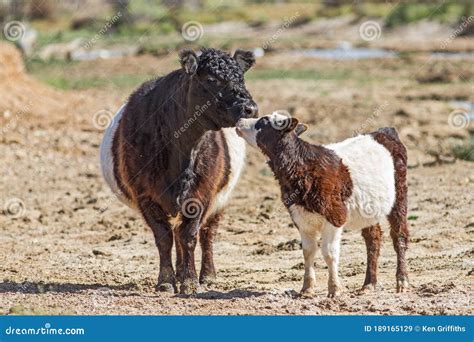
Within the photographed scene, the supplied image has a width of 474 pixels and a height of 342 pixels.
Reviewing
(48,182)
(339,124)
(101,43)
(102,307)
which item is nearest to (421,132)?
(339,124)

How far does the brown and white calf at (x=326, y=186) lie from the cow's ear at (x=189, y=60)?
32.3 inches

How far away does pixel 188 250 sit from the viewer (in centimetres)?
1149

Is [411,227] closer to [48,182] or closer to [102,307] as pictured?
[102,307]

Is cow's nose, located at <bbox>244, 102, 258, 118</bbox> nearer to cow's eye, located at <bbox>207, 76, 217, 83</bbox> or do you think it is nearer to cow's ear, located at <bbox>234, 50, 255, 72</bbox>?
cow's eye, located at <bbox>207, 76, 217, 83</bbox>

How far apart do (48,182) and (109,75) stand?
806 inches

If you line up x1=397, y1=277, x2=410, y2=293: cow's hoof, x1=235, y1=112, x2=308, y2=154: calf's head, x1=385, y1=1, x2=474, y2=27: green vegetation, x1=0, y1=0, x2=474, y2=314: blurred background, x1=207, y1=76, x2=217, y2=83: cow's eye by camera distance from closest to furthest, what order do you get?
x1=235, y1=112, x2=308, y2=154: calf's head
x1=207, y1=76, x2=217, y2=83: cow's eye
x1=397, y1=277, x2=410, y2=293: cow's hoof
x1=0, y1=0, x2=474, y2=314: blurred background
x1=385, y1=1, x2=474, y2=27: green vegetation

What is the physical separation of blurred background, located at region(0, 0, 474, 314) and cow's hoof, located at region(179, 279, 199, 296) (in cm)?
41

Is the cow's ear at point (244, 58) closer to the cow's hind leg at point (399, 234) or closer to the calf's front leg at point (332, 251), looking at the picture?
the calf's front leg at point (332, 251)

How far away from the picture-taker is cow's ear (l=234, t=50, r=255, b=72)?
37.4 feet

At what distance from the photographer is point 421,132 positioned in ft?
76.7

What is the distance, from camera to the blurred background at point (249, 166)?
1171 centimetres

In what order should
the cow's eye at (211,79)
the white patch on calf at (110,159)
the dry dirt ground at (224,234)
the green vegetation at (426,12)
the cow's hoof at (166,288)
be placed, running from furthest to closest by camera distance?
the green vegetation at (426,12)
the white patch on calf at (110,159)
the cow's hoof at (166,288)
the cow's eye at (211,79)
the dry dirt ground at (224,234)

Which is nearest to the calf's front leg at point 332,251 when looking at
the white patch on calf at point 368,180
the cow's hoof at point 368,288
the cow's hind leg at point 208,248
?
the white patch on calf at point 368,180

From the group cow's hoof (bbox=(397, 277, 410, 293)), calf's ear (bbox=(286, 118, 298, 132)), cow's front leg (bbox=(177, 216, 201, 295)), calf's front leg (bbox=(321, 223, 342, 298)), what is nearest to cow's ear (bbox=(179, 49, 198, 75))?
calf's ear (bbox=(286, 118, 298, 132))
